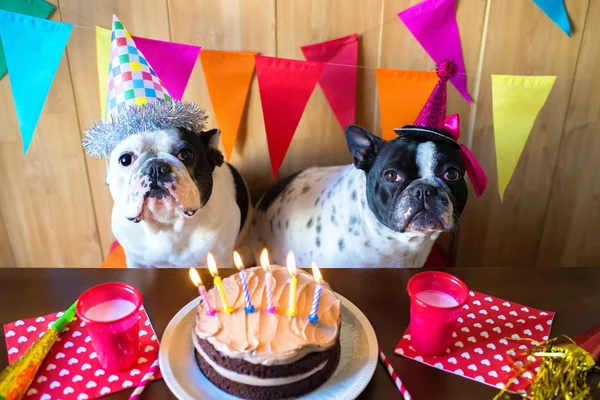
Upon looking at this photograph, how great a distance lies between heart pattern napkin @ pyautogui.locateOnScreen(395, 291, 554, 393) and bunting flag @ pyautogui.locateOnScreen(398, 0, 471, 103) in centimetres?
91

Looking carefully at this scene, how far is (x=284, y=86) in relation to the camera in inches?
66.4

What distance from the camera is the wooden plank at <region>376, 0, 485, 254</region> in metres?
1.67

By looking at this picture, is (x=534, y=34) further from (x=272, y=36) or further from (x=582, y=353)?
(x=582, y=353)

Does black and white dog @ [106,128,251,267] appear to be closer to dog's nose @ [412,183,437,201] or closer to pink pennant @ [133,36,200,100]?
pink pennant @ [133,36,200,100]

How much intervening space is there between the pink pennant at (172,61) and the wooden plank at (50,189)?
400mm

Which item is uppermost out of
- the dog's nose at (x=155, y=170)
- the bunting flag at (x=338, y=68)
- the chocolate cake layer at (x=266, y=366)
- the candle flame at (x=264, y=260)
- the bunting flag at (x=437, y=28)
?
the bunting flag at (x=437, y=28)

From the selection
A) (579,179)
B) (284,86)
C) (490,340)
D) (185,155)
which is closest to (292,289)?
(490,340)

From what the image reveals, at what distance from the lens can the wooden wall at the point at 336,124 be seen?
168cm

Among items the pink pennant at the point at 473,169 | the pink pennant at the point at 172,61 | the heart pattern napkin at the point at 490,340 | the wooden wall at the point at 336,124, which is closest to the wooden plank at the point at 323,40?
the wooden wall at the point at 336,124

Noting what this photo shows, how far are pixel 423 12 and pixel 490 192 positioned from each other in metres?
0.77

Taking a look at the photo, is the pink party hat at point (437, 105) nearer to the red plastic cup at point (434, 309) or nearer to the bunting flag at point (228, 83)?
the red plastic cup at point (434, 309)

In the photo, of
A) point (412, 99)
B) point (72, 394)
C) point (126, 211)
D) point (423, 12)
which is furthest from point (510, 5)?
point (72, 394)

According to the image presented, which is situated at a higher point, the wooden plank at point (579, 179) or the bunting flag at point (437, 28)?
the bunting flag at point (437, 28)

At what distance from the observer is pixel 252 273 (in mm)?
A: 1058
